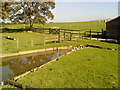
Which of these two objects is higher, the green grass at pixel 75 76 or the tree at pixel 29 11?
the tree at pixel 29 11

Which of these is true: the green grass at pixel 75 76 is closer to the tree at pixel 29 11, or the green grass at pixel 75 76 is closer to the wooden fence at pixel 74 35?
the wooden fence at pixel 74 35

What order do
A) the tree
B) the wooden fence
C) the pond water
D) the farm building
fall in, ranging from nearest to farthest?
the pond water → the wooden fence → the farm building → the tree

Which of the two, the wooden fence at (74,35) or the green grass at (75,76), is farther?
the wooden fence at (74,35)

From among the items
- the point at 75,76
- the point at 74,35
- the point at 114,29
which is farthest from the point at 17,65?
the point at 74,35

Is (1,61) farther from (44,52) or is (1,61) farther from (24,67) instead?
(44,52)

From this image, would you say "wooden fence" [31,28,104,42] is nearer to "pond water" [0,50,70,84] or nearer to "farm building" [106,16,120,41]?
"farm building" [106,16,120,41]

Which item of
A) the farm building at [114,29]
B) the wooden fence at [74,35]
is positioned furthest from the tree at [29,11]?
the farm building at [114,29]

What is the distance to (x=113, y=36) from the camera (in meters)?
24.9

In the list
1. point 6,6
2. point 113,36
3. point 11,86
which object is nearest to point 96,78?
point 11,86

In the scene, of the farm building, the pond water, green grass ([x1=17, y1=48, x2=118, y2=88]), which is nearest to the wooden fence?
the farm building

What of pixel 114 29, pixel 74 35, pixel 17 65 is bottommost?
pixel 17 65

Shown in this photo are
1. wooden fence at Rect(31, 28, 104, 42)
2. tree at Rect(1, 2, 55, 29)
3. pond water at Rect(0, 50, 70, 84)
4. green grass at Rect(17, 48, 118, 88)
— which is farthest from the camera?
tree at Rect(1, 2, 55, 29)

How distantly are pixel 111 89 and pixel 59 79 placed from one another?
254 centimetres

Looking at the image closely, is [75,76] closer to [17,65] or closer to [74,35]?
[17,65]
